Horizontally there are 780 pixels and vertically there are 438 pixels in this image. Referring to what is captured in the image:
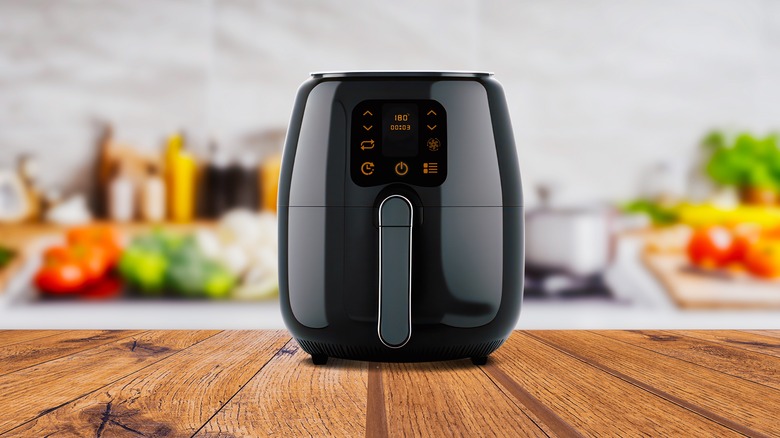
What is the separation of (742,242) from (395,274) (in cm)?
173

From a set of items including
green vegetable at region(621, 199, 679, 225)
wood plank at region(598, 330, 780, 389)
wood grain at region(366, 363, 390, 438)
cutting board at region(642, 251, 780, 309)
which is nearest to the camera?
wood grain at region(366, 363, 390, 438)

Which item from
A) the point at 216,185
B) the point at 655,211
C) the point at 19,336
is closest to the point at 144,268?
the point at 216,185

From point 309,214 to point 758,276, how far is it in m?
1.76

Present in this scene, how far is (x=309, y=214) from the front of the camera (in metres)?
0.57

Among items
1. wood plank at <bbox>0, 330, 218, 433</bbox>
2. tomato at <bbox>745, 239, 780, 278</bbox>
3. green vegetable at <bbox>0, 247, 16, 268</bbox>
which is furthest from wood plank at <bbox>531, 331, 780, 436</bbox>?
green vegetable at <bbox>0, 247, 16, 268</bbox>

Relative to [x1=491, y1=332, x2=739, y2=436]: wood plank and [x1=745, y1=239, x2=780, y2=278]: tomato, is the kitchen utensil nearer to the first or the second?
[x1=745, y1=239, x2=780, y2=278]: tomato

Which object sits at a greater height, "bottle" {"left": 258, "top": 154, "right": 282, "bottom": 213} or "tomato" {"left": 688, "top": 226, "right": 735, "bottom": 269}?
"bottle" {"left": 258, "top": 154, "right": 282, "bottom": 213}

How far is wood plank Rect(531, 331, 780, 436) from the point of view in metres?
0.40

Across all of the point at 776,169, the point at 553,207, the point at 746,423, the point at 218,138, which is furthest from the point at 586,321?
the point at 746,423

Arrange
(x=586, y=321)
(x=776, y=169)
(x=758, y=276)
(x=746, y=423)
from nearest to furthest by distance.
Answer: (x=746, y=423), (x=586, y=321), (x=758, y=276), (x=776, y=169)

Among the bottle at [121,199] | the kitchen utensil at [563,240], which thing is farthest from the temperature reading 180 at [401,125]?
the bottle at [121,199]

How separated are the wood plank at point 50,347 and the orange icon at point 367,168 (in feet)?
0.95

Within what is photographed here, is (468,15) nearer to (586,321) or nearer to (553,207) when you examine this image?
(553,207)

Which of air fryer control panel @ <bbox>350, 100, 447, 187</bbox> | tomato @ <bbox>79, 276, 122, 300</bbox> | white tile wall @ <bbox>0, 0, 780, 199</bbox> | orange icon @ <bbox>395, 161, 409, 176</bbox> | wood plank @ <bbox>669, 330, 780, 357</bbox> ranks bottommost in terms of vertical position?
tomato @ <bbox>79, 276, 122, 300</bbox>
